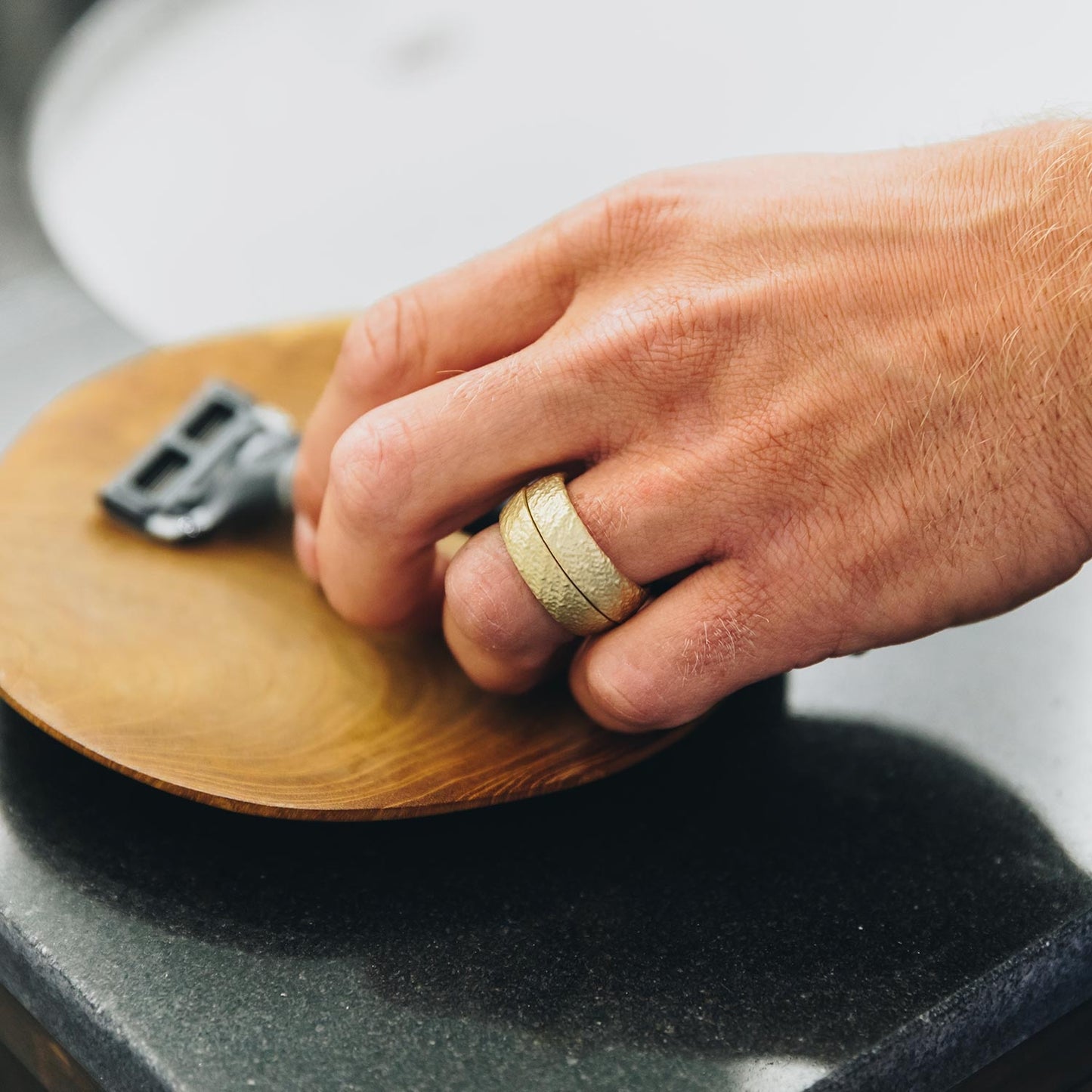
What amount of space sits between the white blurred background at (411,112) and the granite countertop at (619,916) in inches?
23.5

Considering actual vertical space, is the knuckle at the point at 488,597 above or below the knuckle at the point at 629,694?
above

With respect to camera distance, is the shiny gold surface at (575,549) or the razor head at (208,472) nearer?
the shiny gold surface at (575,549)

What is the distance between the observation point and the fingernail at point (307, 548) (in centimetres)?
64

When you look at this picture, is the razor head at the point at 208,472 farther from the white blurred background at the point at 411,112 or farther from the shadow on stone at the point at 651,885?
the white blurred background at the point at 411,112

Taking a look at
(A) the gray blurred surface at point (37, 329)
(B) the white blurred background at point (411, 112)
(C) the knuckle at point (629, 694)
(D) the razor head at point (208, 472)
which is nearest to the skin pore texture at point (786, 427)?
(C) the knuckle at point (629, 694)

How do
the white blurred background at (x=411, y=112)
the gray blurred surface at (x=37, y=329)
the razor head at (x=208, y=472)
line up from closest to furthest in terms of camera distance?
the razor head at (x=208, y=472) < the gray blurred surface at (x=37, y=329) < the white blurred background at (x=411, y=112)

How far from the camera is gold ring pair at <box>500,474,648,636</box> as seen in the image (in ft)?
1.67

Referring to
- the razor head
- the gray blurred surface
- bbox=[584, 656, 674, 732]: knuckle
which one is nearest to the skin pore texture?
bbox=[584, 656, 674, 732]: knuckle

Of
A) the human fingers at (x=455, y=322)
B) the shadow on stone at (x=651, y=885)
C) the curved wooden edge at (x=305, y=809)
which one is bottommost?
the shadow on stone at (x=651, y=885)

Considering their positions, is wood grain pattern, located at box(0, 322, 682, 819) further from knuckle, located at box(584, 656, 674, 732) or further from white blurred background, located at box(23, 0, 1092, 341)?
white blurred background, located at box(23, 0, 1092, 341)

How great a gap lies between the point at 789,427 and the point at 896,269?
0.08 meters

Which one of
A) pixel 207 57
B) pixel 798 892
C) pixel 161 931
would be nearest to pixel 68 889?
pixel 161 931

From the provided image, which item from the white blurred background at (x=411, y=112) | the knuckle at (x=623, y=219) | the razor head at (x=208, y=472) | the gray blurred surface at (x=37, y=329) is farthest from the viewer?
the white blurred background at (x=411, y=112)

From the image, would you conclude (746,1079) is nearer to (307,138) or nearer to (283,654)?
(283,654)
